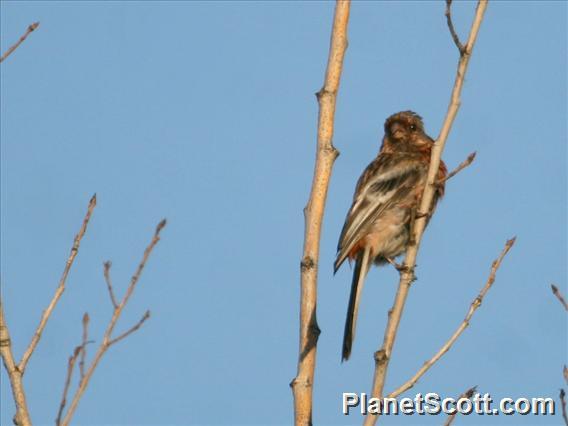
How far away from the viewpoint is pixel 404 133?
10.3 metres

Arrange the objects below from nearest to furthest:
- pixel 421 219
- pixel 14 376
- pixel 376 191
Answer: pixel 14 376 → pixel 421 219 → pixel 376 191

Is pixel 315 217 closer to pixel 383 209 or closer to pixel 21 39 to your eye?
pixel 21 39

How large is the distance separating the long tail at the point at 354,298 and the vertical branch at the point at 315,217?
7.07 ft

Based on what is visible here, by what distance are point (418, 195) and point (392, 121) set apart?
1698mm

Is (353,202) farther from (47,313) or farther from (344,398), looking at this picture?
(47,313)

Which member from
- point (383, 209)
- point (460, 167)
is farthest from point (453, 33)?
point (383, 209)

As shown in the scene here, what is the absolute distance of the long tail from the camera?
276 inches

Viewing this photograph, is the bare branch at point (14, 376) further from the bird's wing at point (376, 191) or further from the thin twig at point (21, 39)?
the bird's wing at point (376, 191)

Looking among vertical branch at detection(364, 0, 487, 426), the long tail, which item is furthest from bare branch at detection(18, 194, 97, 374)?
the long tail

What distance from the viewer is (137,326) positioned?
15.4 ft

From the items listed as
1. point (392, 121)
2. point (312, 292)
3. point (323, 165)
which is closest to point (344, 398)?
point (312, 292)

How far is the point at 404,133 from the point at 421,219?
494 centimetres

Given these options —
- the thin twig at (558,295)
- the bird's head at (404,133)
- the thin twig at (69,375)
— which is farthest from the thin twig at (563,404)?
the bird's head at (404,133)

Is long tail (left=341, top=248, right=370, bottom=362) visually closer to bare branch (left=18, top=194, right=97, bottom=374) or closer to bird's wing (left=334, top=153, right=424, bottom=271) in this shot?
bird's wing (left=334, top=153, right=424, bottom=271)
